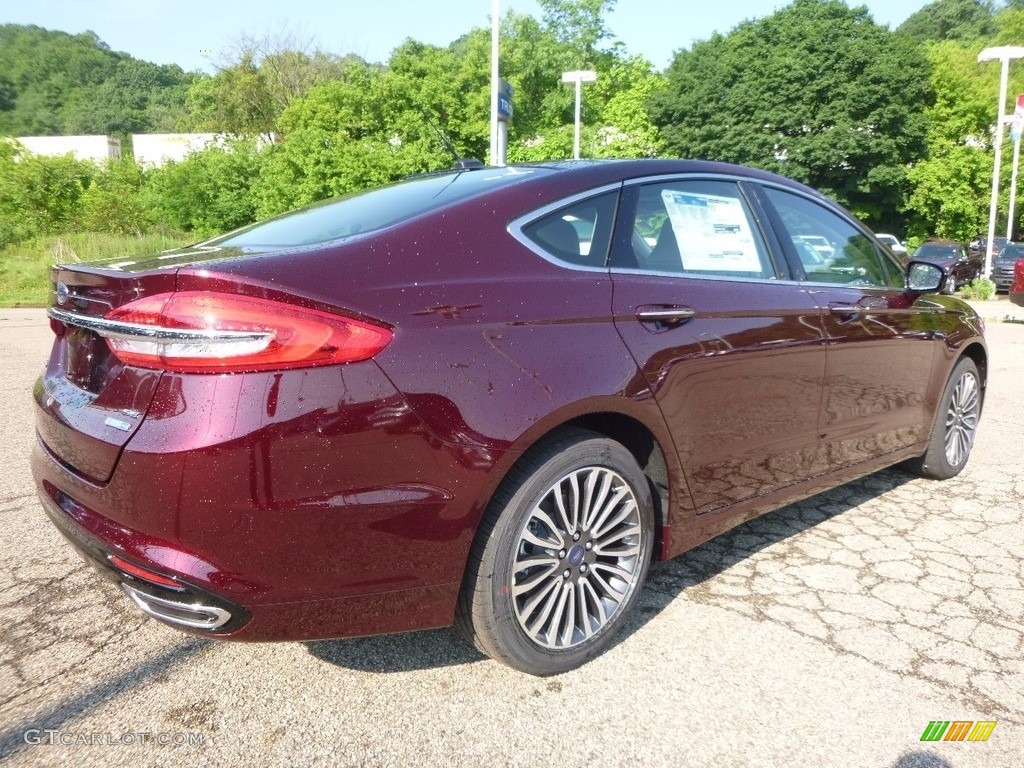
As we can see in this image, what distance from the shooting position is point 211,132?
49.8 m

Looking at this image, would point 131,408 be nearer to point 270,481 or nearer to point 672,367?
Answer: point 270,481

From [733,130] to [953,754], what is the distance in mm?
38591

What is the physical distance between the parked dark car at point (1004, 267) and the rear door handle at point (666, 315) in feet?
78.9

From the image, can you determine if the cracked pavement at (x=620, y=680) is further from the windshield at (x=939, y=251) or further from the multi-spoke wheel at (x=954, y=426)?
the windshield at (x=939, y=251)

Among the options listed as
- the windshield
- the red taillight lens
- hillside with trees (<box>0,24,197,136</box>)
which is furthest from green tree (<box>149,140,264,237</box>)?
hillside with trees (<box>0,24,197,136</box>)

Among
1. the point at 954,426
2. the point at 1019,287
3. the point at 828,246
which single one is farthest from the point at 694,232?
the point at 1019,287

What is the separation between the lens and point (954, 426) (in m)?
4.44

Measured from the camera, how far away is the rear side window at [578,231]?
2.40 metres

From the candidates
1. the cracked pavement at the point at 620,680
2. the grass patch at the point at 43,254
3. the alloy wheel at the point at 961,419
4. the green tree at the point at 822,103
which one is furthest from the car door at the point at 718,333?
the green tree at the point at 822,103

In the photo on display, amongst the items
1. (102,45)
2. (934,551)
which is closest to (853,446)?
(934,551)

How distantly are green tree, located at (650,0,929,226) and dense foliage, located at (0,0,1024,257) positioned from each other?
0.28 feet

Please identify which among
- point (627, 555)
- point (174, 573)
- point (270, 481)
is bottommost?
point (627, 555)

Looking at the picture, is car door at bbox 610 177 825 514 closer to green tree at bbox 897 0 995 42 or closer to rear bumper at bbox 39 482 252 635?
rear bumper at bbox 39 482 252 635

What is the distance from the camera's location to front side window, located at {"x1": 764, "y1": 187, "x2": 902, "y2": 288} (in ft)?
11.0
